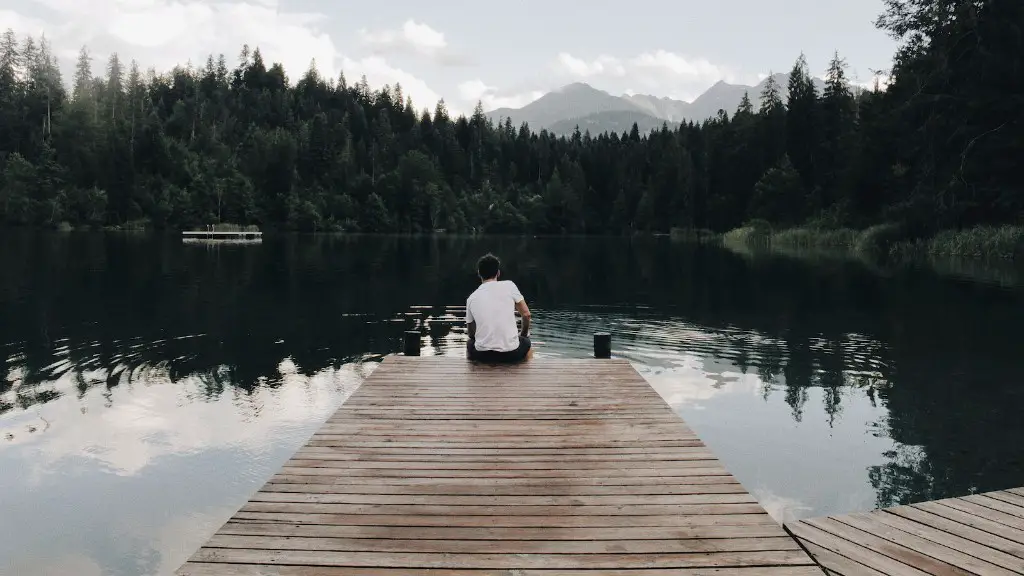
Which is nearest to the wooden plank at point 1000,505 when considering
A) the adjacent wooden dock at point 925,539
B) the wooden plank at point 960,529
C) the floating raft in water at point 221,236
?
the adjacent wooden dock at point 925,539

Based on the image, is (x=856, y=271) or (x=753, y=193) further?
(x=753, y=193)

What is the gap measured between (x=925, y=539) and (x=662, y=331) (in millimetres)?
14093

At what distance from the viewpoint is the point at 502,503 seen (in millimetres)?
5211

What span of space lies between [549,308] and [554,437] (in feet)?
55.7

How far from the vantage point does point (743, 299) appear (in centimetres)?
2616

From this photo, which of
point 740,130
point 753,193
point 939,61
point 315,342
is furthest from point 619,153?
point 315,342

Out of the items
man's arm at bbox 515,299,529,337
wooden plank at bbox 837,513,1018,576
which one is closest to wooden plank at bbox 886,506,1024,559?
wooden plank at bbox 837,513,1018,576

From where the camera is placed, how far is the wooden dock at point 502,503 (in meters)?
A: 4.27

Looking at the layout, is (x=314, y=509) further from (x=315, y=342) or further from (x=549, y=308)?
(x=549, y=308)

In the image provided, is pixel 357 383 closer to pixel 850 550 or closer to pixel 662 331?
pixel 662 331

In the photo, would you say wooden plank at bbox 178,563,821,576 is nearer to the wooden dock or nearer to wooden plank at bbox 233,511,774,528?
the wooden dock

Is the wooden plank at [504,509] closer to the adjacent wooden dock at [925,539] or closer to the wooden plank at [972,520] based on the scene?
the adjacent wooden dock at [925,539]

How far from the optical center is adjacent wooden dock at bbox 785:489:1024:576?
4.77 m

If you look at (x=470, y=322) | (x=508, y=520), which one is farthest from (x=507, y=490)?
(x=470, y=322)
